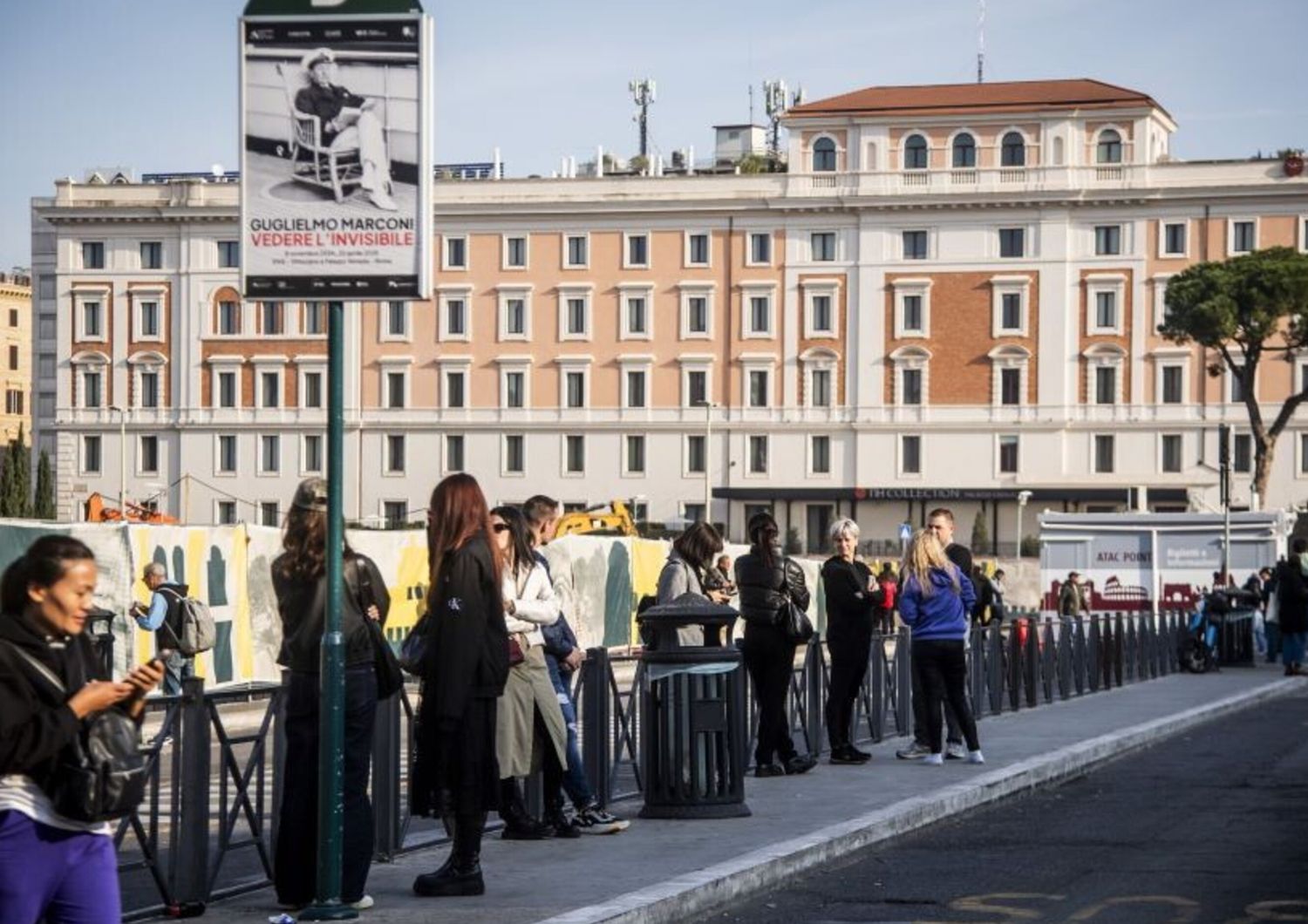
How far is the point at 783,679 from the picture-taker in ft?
53.3

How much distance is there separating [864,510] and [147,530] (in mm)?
75547

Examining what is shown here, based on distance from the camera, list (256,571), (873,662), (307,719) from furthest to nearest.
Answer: (256,571) < (873,662) < (307,719)

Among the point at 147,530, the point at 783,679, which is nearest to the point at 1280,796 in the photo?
the point at 783,679

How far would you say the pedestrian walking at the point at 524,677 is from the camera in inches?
451

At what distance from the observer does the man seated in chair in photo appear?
9375 millimetres

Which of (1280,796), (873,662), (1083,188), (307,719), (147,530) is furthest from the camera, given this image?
(1083,188)

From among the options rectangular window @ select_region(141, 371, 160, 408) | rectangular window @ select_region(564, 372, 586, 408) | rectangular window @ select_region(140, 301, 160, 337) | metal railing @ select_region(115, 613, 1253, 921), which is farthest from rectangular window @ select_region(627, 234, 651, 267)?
metal railing @ select_region(115, 613, 1253, 921)

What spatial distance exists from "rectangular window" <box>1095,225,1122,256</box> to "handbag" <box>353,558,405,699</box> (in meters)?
92.6

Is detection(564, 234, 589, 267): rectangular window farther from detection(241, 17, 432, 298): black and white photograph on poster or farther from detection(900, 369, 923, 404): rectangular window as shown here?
detection(241, 17, 432, 298): black and white photograph on poster

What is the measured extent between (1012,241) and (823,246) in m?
8.08

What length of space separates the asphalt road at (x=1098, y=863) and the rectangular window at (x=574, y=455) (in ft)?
290

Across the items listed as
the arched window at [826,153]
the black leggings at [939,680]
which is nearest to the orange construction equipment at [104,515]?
the black leggings at [939,680]

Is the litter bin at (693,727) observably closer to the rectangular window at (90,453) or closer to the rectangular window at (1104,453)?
the rectangular window at (1104,453)

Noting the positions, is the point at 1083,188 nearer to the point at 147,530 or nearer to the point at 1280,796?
the point at 147,530
